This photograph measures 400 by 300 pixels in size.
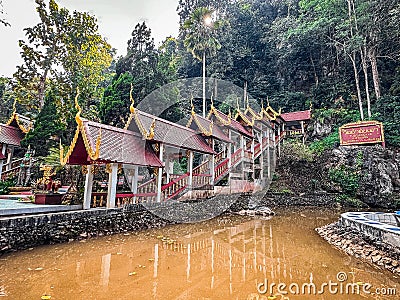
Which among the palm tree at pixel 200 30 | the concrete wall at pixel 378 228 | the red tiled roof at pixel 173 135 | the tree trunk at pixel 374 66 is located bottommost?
the concrete wall at pixel 378 228

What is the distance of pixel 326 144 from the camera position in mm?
18891

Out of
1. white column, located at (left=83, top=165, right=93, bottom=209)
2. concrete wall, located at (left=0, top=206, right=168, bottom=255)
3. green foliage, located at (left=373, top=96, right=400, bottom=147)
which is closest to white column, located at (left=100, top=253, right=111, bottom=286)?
concrete wall, located at (left=0, top=206, right=168, bottom=255)

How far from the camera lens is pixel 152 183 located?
10.1 metres

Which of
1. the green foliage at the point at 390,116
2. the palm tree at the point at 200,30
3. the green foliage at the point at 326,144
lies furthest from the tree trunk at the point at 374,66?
the palm tree at the point at 200,30

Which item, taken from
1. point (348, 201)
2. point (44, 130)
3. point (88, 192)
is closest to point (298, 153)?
point (348, 201)

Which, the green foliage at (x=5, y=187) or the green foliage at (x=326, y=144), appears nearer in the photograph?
the green foliage at (x=5, y=187)

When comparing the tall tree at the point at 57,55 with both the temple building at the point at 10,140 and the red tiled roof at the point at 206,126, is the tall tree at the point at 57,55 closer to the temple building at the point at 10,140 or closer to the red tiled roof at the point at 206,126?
the temple building at the point at 10,140

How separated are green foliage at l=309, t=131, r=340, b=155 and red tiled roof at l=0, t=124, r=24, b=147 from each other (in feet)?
63.3

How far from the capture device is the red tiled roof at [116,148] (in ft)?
24.0

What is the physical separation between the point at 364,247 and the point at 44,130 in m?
14.7

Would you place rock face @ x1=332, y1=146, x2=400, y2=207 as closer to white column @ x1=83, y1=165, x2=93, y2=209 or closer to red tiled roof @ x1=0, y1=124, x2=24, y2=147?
white column @ x1=83, y1=165, x2=93, y2=209

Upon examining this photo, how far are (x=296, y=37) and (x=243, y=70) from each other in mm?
7057

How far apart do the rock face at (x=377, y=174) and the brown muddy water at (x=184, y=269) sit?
10.1 meters

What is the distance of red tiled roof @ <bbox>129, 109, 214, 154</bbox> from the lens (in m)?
9.56
